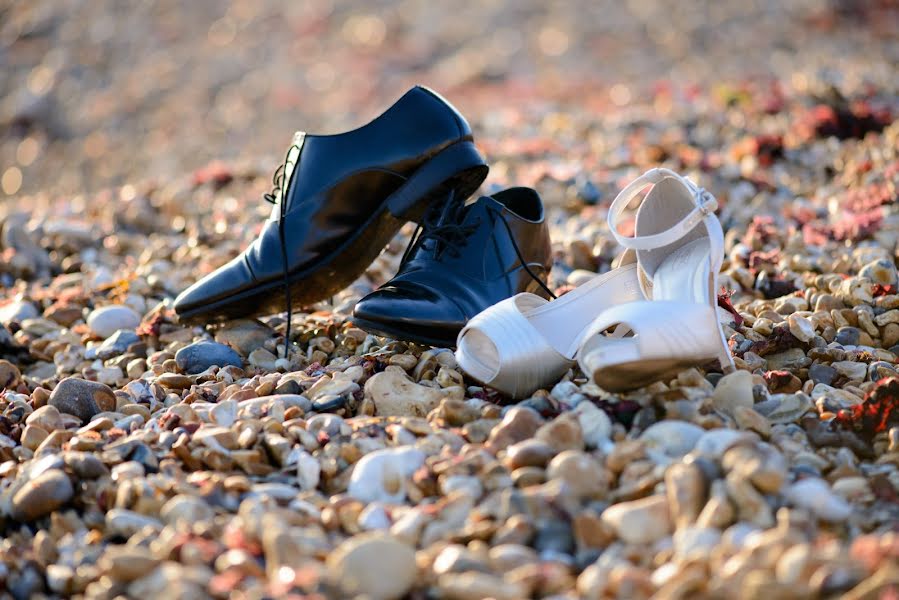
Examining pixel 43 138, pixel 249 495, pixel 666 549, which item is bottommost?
pixel 666 549

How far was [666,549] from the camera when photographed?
184 cm

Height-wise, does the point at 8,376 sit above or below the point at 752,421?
above

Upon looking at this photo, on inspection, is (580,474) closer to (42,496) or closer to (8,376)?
(42,496)

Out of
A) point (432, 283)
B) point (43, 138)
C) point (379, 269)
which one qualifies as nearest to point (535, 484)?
point (432, 283)

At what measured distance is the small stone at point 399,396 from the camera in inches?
104

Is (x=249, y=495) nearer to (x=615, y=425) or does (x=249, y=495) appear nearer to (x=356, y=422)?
(x=356, y=422)

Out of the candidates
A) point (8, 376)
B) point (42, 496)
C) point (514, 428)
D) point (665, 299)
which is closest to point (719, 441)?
point (514, 428)

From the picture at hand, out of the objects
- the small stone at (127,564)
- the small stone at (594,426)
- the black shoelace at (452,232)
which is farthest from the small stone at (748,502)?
the black shoelace at (452,232)

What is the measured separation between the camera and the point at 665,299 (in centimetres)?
274

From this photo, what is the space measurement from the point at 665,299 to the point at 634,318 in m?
0.41

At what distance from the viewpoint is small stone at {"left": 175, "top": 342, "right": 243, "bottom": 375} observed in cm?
322

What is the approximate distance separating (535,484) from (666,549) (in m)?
0.33

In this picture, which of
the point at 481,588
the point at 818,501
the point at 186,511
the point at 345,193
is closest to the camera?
the point at 481,588

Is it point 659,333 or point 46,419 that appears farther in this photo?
point 46,419
